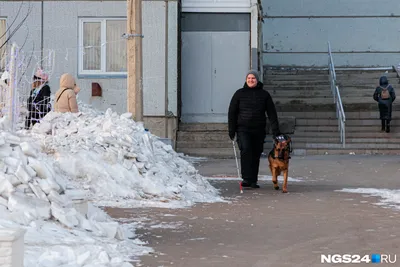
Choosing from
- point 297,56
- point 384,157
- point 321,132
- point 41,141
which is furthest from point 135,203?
point 297,56

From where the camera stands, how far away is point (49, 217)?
8.03 meters

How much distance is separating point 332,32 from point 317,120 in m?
7.06

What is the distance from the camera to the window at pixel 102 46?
72.8ft

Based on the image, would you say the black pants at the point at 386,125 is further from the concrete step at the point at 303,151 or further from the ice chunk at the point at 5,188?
the ice chunk at the point at 5,188

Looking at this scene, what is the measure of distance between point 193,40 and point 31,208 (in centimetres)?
1527

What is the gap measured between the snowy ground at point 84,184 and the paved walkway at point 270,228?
14.0 inches

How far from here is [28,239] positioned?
24.2ft

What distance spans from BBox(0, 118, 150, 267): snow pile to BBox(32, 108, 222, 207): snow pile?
8.70 ft

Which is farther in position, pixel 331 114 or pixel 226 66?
pixel 331 114

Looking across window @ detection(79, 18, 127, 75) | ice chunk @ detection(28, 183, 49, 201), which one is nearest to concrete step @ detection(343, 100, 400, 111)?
window @ detection(79, 18, 127, 75)

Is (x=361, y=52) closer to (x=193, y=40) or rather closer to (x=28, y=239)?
(x=193, y=40)

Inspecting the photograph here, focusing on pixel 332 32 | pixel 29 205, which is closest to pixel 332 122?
pixel 332 32

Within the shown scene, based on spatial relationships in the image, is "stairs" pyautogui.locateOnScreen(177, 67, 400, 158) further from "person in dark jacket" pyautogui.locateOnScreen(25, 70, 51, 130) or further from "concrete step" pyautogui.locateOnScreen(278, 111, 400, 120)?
"person in dark jacket" pyautogui.locateOnScreen(25, 70, 51, 130)

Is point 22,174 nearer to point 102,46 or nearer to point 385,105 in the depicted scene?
point 102,46
